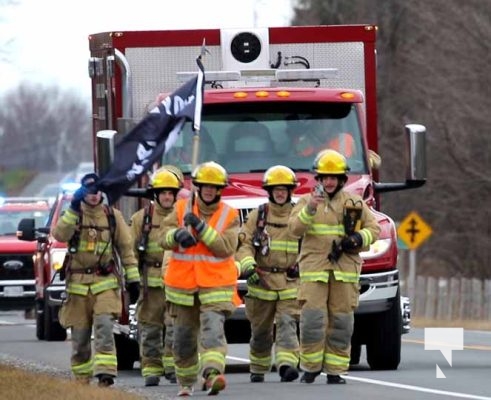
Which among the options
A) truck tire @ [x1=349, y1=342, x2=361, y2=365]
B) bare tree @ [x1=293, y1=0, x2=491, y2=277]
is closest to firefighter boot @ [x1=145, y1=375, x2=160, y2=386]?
truck tire @ [x1=349, y1=342, x2=361, y2=365]

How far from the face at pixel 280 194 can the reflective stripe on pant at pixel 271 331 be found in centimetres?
85

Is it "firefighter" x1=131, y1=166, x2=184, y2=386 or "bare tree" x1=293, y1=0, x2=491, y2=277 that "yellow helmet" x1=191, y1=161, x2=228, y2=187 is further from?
"bare tree" x1=293, y1=0, x2=491, y2=277

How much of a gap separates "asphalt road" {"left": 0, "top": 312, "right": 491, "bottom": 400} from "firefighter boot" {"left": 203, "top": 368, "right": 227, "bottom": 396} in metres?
0.30

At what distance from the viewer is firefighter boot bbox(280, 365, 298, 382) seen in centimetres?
1694

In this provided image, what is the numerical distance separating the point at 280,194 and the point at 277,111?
2.34 meters

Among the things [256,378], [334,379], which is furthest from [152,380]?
[334,379]

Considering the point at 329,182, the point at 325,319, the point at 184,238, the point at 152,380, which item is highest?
the point at 329,182

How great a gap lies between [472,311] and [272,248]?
26.4 m

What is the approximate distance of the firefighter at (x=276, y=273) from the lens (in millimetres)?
16844

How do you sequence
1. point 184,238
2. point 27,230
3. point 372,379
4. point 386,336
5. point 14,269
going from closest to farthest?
point 184,238, point 372,379, point 386,336, point 27,230, point 14,269

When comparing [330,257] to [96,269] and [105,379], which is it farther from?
[105,379]

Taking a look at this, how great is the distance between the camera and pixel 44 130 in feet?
485

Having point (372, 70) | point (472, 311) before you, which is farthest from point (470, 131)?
point (372, 70)

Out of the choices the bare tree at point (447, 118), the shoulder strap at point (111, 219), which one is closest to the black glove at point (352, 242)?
the shoulder strap at point (111, 219)
